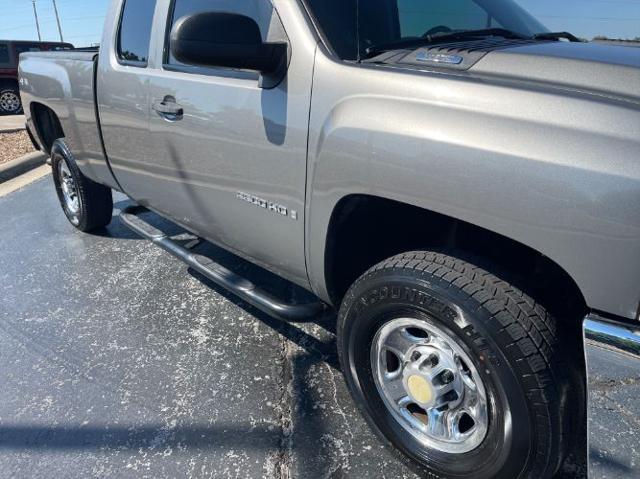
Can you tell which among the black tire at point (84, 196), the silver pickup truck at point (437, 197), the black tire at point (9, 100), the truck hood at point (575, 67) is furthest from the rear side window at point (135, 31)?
the black tire at point (9, 100)

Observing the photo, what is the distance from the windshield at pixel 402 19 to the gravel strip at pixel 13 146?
6.71 m

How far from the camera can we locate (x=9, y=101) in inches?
564

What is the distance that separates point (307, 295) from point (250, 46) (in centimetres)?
189

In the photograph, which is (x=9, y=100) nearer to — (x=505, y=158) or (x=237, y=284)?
(x=237, y=284)

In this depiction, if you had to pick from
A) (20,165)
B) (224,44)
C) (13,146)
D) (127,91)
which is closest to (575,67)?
(224,44)

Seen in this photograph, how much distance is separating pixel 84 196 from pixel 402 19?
3.07 m

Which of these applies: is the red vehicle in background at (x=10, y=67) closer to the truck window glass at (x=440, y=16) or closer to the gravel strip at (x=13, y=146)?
the gravel strip at (x=13, y=146)

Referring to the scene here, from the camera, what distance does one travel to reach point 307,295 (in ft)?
11.8

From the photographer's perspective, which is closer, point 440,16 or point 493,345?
point 493,345

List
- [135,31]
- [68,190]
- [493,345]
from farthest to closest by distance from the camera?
1. [68,190]
2. [135,31]
3. [493,345]

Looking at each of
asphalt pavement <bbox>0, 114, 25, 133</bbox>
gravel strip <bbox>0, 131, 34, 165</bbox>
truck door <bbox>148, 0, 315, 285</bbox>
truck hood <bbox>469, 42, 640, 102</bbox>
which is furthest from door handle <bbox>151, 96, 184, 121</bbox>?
asphalt pavement <bbox>0, 114, 25, 133</bbox>

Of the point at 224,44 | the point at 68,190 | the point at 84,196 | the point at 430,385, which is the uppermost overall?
the point at 224,44

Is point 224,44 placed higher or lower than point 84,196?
higher

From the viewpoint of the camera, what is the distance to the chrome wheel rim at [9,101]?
1423 centimetres
